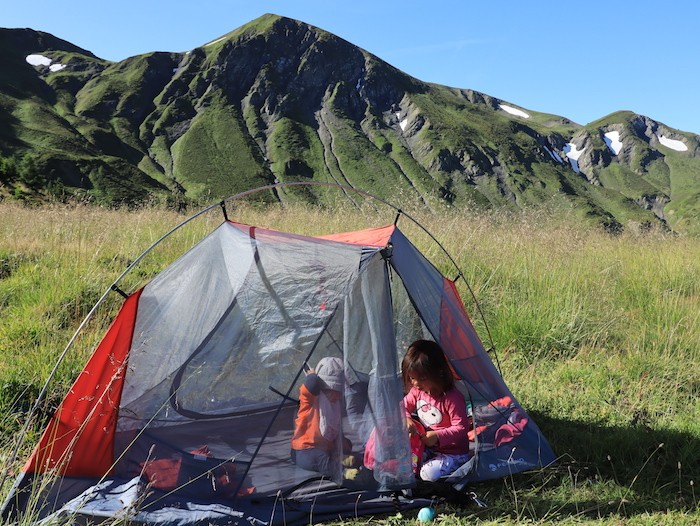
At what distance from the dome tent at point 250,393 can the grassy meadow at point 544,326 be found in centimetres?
24

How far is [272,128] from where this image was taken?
120 m

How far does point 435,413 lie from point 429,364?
32 cm

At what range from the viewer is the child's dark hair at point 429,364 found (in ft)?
10.6

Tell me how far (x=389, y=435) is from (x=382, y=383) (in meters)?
0.28

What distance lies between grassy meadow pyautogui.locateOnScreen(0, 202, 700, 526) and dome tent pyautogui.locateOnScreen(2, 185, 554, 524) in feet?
0.77

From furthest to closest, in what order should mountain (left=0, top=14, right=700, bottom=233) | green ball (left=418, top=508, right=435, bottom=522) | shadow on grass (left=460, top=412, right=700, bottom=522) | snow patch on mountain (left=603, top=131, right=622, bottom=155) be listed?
snow patch on mountain (left=603, top=131, right=622, bottom=155)
mountain (left=0, top=14, right=700, bottom=233)
shadow on grass (left=460, top=412, right=700, bottom=522)
green ball (left=418, top=508, right=435, bottom=522)

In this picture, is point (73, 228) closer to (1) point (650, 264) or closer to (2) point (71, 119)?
(1) point (650, 264)

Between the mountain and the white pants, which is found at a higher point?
the mountain

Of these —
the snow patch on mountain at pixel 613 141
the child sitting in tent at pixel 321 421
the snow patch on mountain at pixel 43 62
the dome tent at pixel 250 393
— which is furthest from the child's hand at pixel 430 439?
the snow patch on mountain at pixel 613 141

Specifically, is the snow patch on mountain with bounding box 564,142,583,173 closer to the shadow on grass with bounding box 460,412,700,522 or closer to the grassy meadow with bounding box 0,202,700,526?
the grassy meadow with bounding box 0,202,700,526

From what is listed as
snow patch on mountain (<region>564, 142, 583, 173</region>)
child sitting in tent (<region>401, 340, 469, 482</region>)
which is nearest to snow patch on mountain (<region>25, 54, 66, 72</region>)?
child sitting in tent (<region>401, 340, 469, 482</region>)

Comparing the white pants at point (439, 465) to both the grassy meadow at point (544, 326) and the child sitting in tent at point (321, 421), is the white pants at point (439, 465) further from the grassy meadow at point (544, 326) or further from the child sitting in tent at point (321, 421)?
the child sitting in tent at point (321, 421)

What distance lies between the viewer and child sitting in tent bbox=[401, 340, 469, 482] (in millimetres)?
3154

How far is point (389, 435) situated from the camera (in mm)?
2873
